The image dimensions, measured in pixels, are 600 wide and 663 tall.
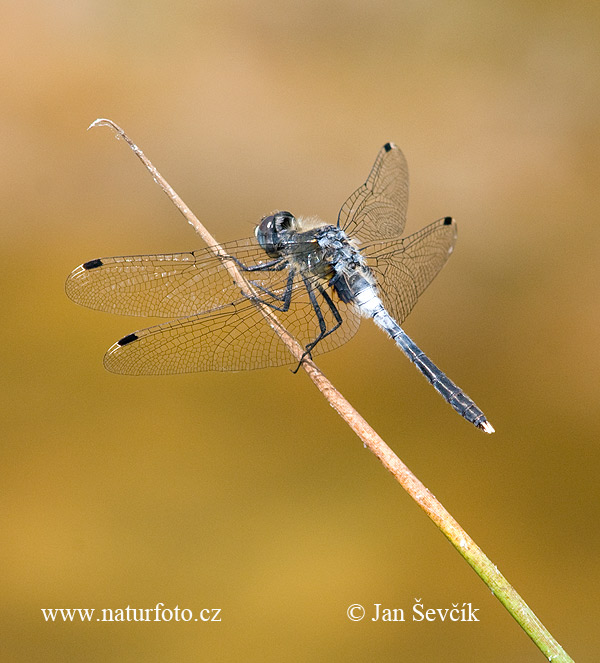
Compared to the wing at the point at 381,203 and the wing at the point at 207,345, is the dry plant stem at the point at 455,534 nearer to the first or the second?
the wing at the point at 207,345

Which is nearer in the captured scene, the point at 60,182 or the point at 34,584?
the point at 34,584

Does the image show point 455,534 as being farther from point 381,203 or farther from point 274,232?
point 381,203

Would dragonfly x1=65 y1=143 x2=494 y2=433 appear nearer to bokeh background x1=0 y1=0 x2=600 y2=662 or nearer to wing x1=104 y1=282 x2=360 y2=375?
wing x1=104 y1=282 x2=360 y2=375

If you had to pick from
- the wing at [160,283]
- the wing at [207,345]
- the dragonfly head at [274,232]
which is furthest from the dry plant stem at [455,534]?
the dragonfly head at [274,232]

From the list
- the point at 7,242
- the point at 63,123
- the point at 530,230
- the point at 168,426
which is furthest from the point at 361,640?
the point at 63,123

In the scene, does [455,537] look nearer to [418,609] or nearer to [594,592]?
[418,609]

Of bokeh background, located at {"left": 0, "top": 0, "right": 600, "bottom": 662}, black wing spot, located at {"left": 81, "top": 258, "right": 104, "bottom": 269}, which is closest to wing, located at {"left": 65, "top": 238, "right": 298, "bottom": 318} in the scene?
black wing spot, located at {"left": 81, "top": 258, "right": 104, "bottom": 269}

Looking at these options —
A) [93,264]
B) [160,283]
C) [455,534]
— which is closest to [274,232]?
[160,283]
